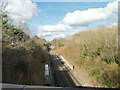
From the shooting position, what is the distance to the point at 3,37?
7.97 feet

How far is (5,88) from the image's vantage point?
1.53ft

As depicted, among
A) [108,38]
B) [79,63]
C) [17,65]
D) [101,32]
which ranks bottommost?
[79,63]

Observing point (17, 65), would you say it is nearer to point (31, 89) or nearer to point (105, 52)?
point (31, 89)

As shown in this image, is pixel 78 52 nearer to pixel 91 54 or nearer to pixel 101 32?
pixel 91 54

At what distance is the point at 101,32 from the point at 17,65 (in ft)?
16.3

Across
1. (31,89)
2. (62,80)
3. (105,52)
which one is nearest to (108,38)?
(105,52)

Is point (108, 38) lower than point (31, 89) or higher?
higher

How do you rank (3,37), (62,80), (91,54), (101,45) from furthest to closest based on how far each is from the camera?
1. (91,54)
2. (62,80)
3. (101,45)
4. (3,37)

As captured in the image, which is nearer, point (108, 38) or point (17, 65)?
point (17, 65)

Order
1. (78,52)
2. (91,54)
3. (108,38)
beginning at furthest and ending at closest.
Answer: (78,52) < (91,54) < (108,38)

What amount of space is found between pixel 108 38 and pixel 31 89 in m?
5.14

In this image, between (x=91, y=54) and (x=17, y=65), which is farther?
(x=91, y=54)

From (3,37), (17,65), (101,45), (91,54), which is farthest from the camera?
(91,54)

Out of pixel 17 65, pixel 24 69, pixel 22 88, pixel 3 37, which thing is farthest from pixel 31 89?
pixel 24 69
